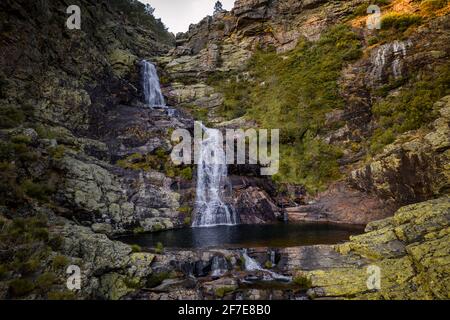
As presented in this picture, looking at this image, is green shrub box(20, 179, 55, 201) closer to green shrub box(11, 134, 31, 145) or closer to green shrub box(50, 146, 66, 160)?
green shrub box(11, 134, 31, 145)

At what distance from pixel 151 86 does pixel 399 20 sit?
104ft

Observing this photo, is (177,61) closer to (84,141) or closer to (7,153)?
(84,141)

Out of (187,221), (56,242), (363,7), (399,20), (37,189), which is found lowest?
(187,221)

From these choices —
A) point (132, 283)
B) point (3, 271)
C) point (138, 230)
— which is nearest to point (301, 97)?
point (138, 230)

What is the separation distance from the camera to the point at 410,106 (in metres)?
26.3

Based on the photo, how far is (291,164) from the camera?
3161cm

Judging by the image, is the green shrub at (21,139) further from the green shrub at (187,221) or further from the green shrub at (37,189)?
the green shrub at (187,221)

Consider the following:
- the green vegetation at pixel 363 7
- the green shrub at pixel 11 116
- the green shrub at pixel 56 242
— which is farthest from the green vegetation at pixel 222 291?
the green vegetation at pixel 363 7

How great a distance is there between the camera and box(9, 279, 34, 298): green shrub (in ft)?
27.1

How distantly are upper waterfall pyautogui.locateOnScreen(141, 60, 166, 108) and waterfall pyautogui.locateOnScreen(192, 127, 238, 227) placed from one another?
13.3 metres

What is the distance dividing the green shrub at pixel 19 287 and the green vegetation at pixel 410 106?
26713 millimetres

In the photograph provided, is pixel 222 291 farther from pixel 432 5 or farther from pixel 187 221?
pixel 432 5
